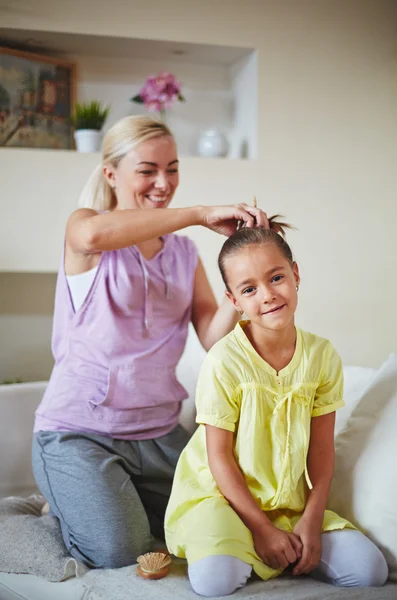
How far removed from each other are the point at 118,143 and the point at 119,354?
0.52 meters

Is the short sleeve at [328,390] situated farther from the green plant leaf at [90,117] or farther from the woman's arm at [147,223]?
the green plant leaf at [90,117]

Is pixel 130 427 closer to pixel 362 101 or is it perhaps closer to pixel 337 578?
pixel 337 578

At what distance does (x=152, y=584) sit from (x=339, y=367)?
0.55m

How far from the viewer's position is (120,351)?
1678mm

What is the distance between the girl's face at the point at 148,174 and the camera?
1.71m

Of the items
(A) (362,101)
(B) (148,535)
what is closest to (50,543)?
(B) (148,535)

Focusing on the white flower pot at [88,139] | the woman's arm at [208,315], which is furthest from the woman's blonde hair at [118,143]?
the white flower pot at [88,139]

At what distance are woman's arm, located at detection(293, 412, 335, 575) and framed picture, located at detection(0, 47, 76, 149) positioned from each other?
226cm

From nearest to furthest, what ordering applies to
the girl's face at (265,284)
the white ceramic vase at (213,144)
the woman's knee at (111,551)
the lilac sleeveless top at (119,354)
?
the girl's face at (265,284)
the woman's knee at (111,551)
the lilac sleeveless top at (119,354)
the white ceramic vase at (213,144)

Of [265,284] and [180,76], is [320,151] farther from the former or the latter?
[265,284]

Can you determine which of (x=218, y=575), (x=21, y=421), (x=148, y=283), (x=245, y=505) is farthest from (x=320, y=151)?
(x=218, y=575)

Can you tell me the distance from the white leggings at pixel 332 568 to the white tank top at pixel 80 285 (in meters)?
0.71

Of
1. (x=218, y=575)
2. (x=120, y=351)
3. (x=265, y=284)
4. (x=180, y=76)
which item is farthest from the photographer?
(x=180, y=76)

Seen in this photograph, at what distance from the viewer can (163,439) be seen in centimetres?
171
